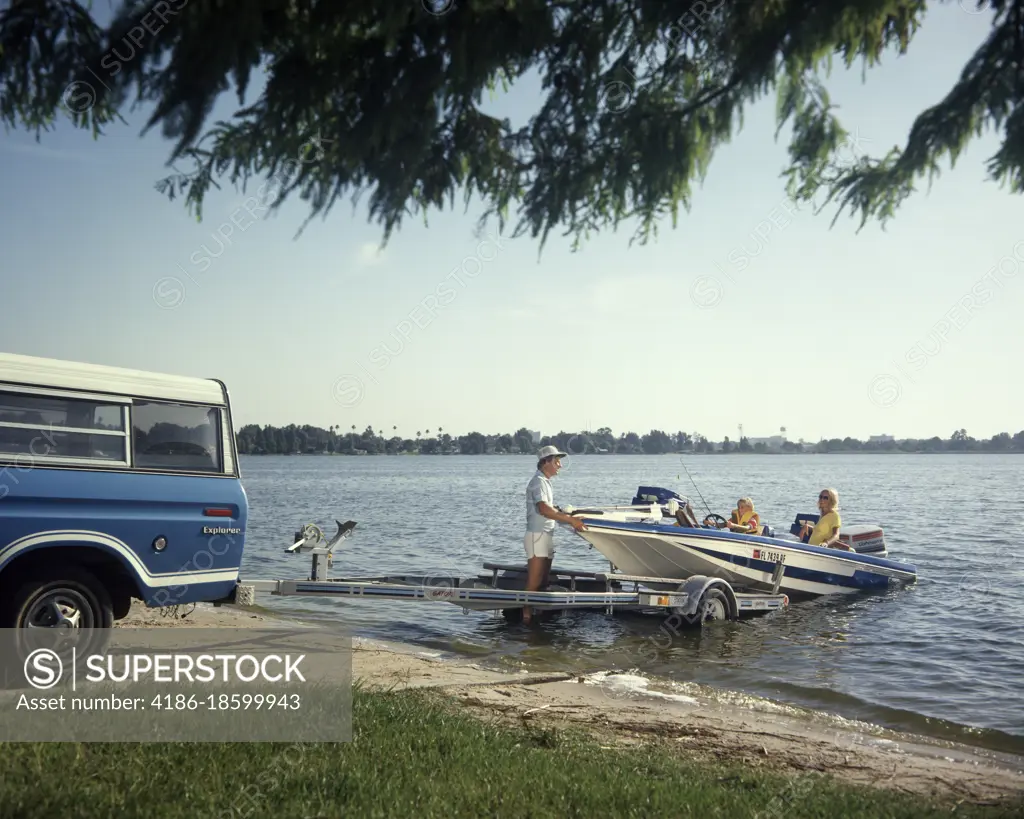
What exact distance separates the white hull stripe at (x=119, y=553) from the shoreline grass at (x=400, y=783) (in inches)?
72.2

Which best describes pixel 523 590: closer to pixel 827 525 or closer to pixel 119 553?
pixel 119 553

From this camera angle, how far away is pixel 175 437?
8188 millimetres

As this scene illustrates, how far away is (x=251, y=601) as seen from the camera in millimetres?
8688

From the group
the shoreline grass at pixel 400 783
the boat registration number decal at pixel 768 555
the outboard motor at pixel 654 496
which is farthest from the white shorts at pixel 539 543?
the shoreline grass at pixel 400 783

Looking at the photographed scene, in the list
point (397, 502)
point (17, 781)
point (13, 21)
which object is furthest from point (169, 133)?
point (397, 502)

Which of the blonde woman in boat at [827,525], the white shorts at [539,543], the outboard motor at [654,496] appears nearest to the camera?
the white shorts at [539,543]

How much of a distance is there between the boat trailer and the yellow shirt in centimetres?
155

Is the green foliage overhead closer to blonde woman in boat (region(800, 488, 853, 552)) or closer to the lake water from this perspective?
the lake water

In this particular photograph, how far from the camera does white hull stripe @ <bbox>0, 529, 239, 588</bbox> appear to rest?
7055 mm

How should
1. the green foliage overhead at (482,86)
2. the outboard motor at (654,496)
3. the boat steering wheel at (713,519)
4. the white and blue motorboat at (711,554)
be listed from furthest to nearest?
the outboard motor at (654,496) → the boat steering wheel at (713,519) → the white and blue motorboat at (711,554) → the green foliage overhead at (482,86)

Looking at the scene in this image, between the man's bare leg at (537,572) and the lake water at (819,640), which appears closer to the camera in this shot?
the lake water at (819,640)

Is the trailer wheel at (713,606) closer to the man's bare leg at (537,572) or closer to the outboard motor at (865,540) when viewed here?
the man's bare leg at (537,572)

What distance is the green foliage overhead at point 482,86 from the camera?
4.24 m

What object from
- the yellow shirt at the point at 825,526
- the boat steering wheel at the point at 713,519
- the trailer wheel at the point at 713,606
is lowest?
the trailer wheel at the point at 713,606
